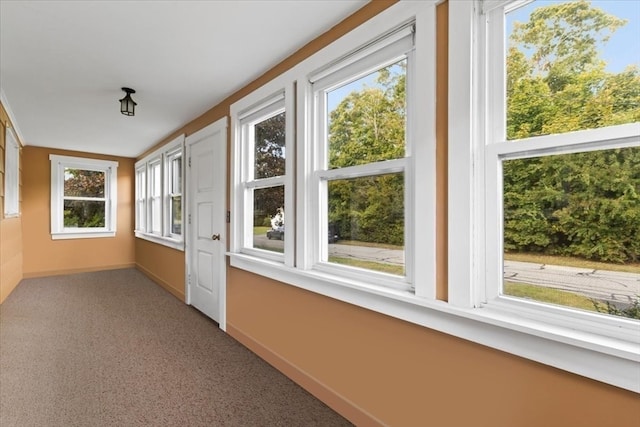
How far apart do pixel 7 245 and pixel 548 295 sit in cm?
569

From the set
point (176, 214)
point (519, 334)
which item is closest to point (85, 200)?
point (176, 214)

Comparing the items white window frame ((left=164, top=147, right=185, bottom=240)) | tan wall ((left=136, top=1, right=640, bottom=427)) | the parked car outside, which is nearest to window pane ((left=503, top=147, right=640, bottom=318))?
tan wall ((left=136, top=1, right=640, bottom=427))

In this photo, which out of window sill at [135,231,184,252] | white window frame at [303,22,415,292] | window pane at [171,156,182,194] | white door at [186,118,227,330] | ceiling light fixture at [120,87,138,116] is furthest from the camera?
window pane at [171,156,182,194]

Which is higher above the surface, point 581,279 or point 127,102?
point 127,102

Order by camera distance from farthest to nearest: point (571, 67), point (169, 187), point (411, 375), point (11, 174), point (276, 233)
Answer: point (169, 187), point (11, 174), point (276, 233), point (411, 375), point (571, 67)

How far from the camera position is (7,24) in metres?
1.97

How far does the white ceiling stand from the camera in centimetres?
186

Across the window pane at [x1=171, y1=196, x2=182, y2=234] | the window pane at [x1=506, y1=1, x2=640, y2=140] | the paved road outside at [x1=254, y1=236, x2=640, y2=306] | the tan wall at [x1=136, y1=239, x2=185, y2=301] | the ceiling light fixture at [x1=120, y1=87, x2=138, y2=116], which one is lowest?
the tan wall at [x1=136, y1=239, x2=185, y2=301]

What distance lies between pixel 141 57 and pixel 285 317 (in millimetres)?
2212

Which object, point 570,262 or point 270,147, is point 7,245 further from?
point 570,262

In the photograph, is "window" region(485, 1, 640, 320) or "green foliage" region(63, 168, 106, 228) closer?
"window" region(485, 1, 640, 320)

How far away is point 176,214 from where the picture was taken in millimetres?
4680

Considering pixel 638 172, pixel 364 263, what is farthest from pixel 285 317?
pixel 638 172

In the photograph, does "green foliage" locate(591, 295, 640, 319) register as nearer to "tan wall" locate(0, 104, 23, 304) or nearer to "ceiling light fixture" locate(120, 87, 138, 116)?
A: "ceiling light fixture" locate(120, 87, 138, 116)
